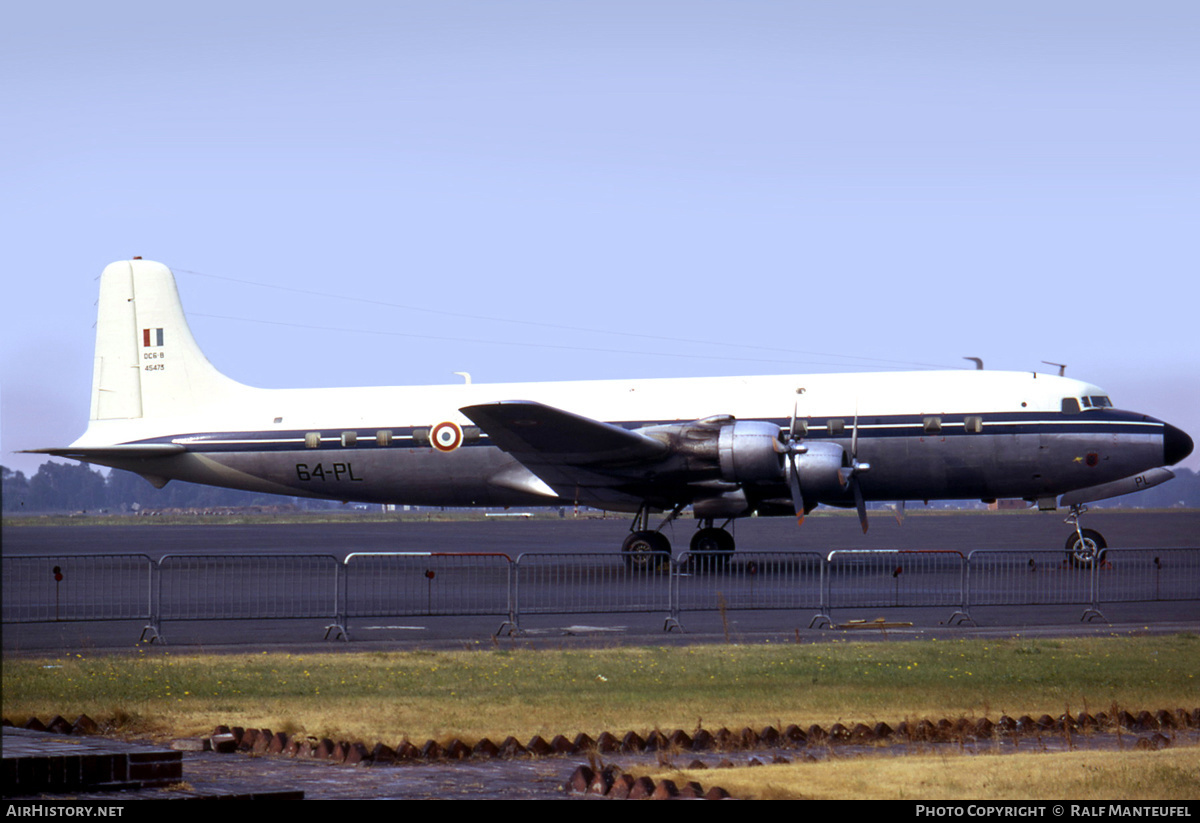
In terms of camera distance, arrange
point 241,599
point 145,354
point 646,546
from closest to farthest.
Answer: point 241,599
point 646,546
point 145,354

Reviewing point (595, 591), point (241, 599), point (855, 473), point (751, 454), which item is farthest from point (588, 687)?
point (855, 473)

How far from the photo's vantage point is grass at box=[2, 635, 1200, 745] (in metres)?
10.0

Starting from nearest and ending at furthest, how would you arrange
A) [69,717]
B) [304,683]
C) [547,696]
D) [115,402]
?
1. [69,717]
2. [547,696]
3. [304,683]
4. [115,402]

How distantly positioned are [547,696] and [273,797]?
4938mm

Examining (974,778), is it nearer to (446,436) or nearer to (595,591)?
(595,591)

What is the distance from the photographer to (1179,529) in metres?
60.6

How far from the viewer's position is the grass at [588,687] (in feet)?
32.9

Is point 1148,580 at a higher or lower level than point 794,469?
lower

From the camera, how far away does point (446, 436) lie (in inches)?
1145

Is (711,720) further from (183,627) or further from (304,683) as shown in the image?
(183,627)

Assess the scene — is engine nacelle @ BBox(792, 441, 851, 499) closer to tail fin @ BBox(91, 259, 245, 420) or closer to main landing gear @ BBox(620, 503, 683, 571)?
main landing gear @ BBox(620, 503, 683, 571)

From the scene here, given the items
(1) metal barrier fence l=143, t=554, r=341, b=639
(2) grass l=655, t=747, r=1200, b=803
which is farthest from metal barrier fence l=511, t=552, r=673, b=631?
(2) grass l=655, t=747, r=1200, b=803

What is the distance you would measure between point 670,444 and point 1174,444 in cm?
1106
